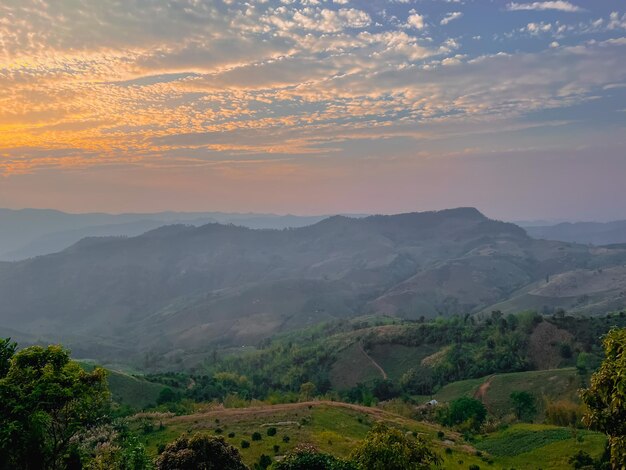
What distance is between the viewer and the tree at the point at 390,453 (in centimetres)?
2950

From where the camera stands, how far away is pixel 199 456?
33.4 metres

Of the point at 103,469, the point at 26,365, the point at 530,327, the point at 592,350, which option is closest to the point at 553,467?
the point at 103,469

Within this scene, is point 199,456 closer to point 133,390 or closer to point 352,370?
point 133,390

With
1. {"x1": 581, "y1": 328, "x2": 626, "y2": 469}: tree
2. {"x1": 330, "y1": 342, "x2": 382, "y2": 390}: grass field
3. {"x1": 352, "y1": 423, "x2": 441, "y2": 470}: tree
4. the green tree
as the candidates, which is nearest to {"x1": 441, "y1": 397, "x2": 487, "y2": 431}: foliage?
{"x1": 352, "y1": 423, "x2": 441, "y2": 470}: tree

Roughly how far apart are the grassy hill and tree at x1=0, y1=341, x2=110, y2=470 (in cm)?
2209

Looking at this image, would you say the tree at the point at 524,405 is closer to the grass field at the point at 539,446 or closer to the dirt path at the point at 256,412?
the grass field at the point at 539,446

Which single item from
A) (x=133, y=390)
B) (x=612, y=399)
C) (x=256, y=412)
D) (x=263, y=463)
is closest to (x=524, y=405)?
(x=256, y=412)

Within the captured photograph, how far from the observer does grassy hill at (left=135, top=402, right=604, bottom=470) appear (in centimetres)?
5522

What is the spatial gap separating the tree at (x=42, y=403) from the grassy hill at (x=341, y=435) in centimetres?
2209

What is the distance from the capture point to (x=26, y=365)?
112ft

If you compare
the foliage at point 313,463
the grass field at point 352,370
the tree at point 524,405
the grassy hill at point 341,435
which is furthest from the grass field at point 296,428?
the grass field at point 352,370

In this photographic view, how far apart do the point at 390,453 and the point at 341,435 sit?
3511 cm

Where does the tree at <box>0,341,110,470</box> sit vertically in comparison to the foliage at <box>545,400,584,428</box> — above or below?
above

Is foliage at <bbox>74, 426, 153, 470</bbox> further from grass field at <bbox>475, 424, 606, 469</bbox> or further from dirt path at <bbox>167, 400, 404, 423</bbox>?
grass field at <bbox>475, 424, 606, 469</bbox>
